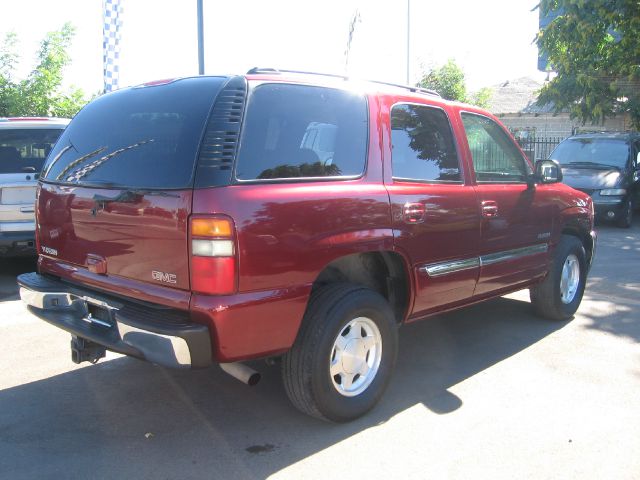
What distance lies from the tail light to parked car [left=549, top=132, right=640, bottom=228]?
10.7 meters

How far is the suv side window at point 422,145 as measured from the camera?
3834mm

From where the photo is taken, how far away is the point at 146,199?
9.88 feet

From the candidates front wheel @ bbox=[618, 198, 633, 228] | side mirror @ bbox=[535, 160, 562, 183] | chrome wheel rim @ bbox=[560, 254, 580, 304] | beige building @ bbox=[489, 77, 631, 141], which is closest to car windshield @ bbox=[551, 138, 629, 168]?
front wheel @ bbox=[618, 198, 633, 228]

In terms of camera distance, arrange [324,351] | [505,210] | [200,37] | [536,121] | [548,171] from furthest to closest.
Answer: [536,121], [200,37], [548,171], [505,210], [324,351]

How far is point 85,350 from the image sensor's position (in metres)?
3.60

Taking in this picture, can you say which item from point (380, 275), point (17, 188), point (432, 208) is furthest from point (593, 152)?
point (17, 188)

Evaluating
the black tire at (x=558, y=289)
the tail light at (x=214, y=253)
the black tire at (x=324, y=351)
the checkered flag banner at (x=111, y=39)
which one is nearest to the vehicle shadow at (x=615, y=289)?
the black tire at (x=558, y=289)

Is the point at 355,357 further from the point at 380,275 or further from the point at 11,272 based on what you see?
the point at 11,272

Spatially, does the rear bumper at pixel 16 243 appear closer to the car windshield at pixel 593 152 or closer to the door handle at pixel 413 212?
the door handle at pixel 413 212

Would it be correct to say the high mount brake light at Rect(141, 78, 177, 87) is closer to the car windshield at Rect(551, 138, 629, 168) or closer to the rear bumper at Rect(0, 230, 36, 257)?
the rear bumper at Rect(0, 230, 36, 257)

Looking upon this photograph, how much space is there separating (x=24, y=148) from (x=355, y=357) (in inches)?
203

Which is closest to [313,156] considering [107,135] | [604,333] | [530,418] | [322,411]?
[107,135]

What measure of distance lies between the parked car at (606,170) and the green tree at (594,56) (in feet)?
11.4

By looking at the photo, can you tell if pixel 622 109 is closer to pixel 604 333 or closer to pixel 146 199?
pixel 604 333
